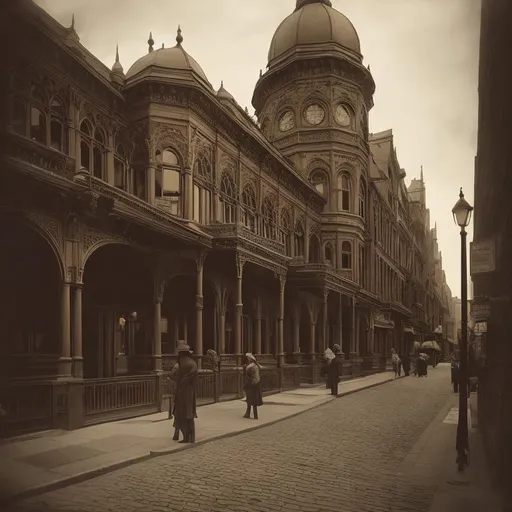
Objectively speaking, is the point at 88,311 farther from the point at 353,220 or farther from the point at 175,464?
the point at 353,220

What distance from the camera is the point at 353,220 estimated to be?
38562mm

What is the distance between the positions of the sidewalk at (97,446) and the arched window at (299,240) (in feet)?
52.5

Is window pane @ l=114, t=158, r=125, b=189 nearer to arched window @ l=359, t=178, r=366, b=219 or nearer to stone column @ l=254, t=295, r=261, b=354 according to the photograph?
stone column @ l=254, t=295, r=261, b=354

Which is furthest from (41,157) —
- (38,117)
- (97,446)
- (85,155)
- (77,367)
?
(85,155)

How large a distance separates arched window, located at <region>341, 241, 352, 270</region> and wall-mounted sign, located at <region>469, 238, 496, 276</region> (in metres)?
29.8

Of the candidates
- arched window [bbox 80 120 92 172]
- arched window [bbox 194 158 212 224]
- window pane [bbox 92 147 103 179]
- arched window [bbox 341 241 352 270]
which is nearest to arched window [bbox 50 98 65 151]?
arched window [bbox 80 120 92 172]

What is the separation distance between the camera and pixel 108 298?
19.2 metres

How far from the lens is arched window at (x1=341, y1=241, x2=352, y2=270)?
38.5 metres

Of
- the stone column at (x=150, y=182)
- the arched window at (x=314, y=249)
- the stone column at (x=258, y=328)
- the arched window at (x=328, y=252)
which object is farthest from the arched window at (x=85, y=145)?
the arched window at (x=328, y=252)

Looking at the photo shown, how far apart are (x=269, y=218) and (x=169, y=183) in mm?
8856

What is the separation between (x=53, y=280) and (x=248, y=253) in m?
8.16

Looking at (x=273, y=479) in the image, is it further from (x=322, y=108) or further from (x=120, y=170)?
(x=322, y=108)

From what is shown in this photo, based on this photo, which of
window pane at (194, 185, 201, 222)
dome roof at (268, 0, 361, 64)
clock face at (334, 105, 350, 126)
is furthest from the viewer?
clock face at (334, 105, 350, 126)

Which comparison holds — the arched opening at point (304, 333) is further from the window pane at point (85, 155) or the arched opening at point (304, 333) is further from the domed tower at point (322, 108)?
the window pane at point (85, 155)
